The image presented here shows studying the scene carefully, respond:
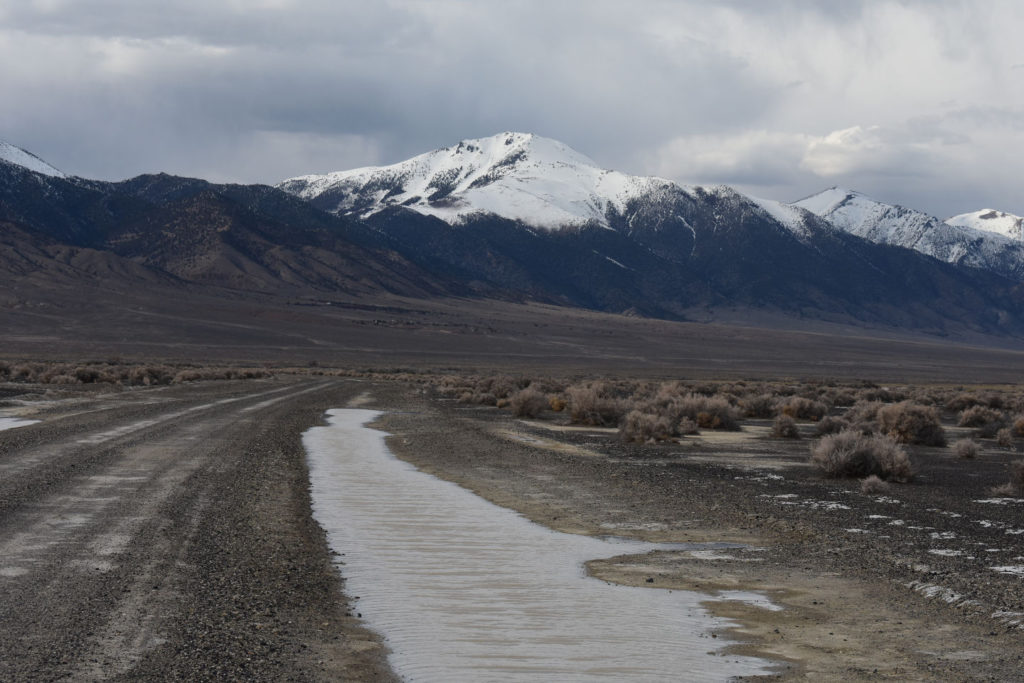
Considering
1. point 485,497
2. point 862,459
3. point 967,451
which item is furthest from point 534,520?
point 967,451

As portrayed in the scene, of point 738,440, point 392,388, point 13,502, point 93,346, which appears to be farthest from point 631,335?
point 13,502

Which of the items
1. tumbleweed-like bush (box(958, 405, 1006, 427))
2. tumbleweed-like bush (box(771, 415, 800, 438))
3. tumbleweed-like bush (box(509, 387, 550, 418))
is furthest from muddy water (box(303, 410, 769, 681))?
tumbleweed-like bush (box(958, 405, 1006, 427))

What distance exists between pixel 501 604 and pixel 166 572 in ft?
9.83

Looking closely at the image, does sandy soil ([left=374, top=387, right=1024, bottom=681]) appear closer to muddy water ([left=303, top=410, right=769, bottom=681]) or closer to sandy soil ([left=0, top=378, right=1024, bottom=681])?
sandy soil ([left=0, top=378, right=1024, bottom=681])

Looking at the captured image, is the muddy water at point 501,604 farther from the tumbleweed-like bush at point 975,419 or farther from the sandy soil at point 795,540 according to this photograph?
the tumbleweed-like bush at point 975,419

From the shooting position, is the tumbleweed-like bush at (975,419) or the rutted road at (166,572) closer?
the rutted road at (166,572)

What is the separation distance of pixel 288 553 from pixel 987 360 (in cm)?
16054

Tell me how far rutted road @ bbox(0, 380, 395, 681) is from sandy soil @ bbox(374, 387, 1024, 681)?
3.16 meters

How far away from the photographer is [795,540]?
43.3 feet

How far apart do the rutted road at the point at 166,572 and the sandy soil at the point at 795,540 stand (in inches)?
124

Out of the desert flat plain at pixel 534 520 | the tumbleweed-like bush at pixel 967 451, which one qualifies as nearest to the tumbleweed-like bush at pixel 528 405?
the desert flat plain at pixel 534 520

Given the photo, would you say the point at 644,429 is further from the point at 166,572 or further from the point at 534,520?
the point at 166,572

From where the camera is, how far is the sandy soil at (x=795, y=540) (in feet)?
27.5

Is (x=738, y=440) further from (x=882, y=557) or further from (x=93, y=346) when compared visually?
(x=93, y=346)
